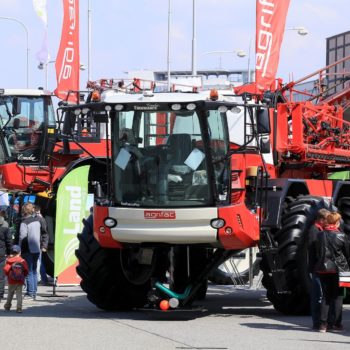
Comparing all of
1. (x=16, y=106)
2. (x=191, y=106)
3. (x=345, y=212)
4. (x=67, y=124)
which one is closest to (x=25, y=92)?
(x=16, y=106)

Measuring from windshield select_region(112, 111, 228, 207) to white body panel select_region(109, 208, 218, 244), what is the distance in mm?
216

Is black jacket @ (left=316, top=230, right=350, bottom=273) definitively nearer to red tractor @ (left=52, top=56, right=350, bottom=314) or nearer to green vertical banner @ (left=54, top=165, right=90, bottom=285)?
red tractor @ (left=52, top=56, right=350, bottom=314)

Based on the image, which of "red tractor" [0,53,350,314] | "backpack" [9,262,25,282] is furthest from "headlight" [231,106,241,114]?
"backpack" [9,262,25,282]

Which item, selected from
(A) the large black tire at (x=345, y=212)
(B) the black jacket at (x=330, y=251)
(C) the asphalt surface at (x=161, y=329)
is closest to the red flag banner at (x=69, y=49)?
(C) the asphalt surface at (x=161, y=329)

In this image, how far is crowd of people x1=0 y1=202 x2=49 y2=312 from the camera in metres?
18.0

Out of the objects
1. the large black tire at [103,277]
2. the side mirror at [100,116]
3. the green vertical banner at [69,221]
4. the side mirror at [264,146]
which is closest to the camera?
the side mirror at [264,146]

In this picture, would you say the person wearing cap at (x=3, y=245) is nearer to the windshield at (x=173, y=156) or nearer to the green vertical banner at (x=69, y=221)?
the green vertical banner at (x=69, y=221)

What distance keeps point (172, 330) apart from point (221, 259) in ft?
7.46

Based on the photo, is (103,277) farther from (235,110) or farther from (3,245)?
(235,110)

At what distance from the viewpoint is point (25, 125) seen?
30.8 meters

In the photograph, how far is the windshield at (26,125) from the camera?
30484mm

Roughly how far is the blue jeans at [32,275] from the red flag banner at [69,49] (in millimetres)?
13470

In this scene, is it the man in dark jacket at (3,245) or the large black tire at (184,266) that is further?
the man in dark jacket at (3,245)

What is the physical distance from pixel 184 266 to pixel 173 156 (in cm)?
177
